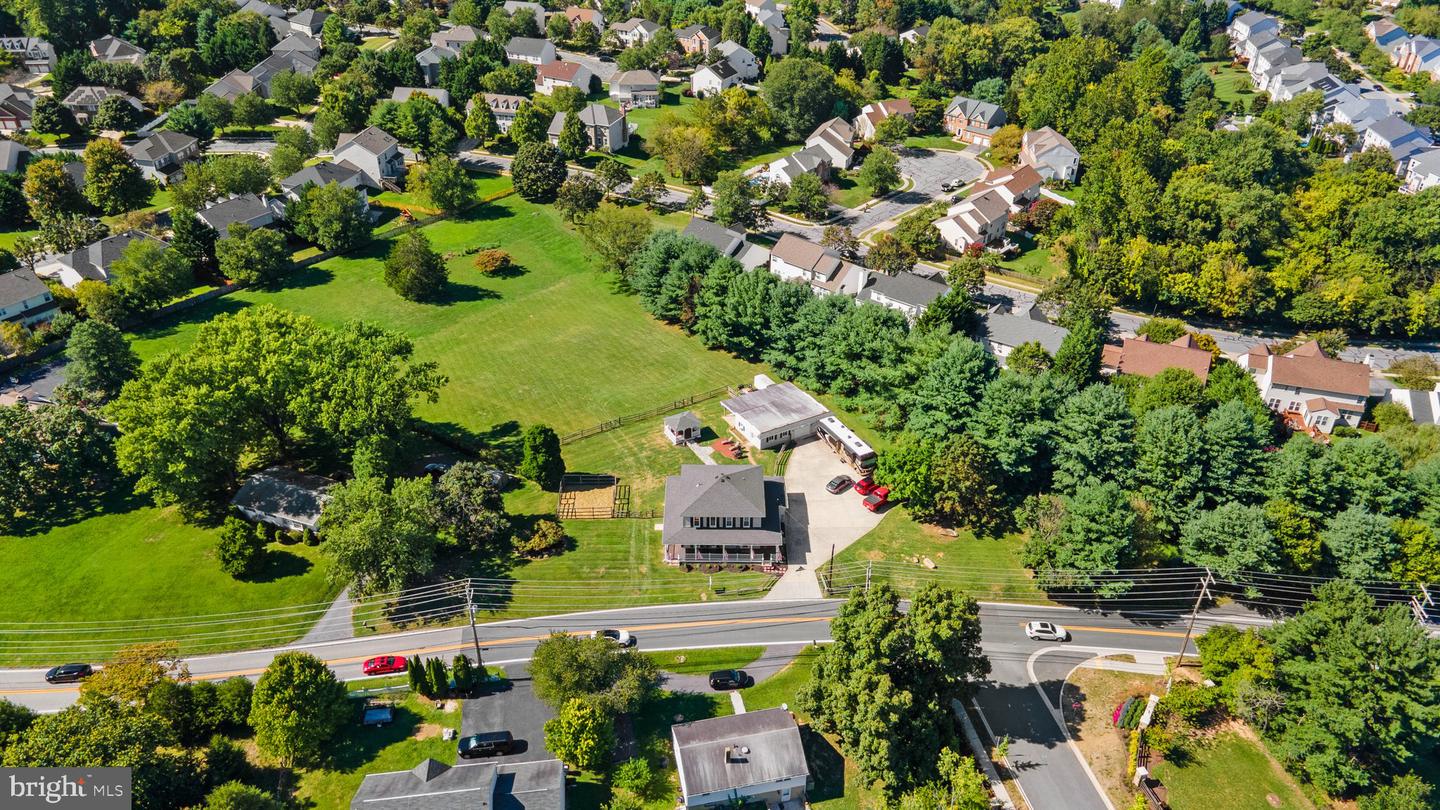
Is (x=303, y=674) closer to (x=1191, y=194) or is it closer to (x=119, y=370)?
(x=119, y=370)

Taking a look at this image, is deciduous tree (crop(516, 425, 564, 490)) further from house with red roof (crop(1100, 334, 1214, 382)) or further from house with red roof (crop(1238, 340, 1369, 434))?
house with red roof (crop(1238, 340, 1369, 434))

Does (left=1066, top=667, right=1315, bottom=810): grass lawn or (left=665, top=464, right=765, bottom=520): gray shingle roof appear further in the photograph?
(left=665, top=464, right=765, bottom=520): gray shingle roof

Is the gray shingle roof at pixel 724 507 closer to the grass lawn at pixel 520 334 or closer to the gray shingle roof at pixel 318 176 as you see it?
the grass lawn at pixel 520 334

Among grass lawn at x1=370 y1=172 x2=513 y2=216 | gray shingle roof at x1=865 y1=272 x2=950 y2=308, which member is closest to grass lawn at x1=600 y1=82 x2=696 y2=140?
grass lawn at x1=370 y1=172 x2=513 y2=216

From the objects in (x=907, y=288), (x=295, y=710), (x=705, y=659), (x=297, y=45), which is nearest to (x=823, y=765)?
(x=705, y=659)

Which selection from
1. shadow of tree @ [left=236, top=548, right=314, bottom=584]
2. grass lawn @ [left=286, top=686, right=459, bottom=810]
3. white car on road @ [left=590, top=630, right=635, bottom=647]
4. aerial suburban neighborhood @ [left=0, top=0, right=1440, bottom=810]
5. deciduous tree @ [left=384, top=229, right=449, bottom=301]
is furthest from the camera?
deciduous tree @ [left=384, top=229, right=449, bottom=301]

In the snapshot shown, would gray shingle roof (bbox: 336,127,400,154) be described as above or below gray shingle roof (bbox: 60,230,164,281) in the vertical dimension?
above

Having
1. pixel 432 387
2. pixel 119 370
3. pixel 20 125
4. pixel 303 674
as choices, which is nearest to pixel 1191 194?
pixel 432 387

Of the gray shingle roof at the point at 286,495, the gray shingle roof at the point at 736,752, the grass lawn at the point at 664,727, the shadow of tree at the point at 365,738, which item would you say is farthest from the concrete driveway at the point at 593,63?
the gray shingle roof at the point at 736,752
